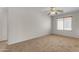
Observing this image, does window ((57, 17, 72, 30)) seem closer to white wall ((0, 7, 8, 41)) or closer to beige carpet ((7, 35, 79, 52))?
beige carpet ((7, 35, 79, 52))

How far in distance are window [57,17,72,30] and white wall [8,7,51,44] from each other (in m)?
0.17

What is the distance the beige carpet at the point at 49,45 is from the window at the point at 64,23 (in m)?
0.16

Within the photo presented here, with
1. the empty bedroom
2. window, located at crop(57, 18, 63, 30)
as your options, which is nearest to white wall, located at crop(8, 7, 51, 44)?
the empty bedroom

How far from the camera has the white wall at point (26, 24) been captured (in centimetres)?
149

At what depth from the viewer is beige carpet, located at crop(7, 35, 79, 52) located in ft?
4.94

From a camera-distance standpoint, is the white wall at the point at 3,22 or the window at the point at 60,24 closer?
the white wall at the point at 3,22

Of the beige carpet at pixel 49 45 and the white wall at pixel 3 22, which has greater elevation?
the white wall at pixel 3 22

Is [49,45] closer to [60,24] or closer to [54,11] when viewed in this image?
[60,24]

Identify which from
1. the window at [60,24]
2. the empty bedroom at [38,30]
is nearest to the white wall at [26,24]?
the empty bedroom at [38,30]

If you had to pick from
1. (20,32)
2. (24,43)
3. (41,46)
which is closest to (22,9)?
(20,32)

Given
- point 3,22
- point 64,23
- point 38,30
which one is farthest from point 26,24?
point 64,23

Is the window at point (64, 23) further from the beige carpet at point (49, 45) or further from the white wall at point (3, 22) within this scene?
the white wall at point (3, 22)
